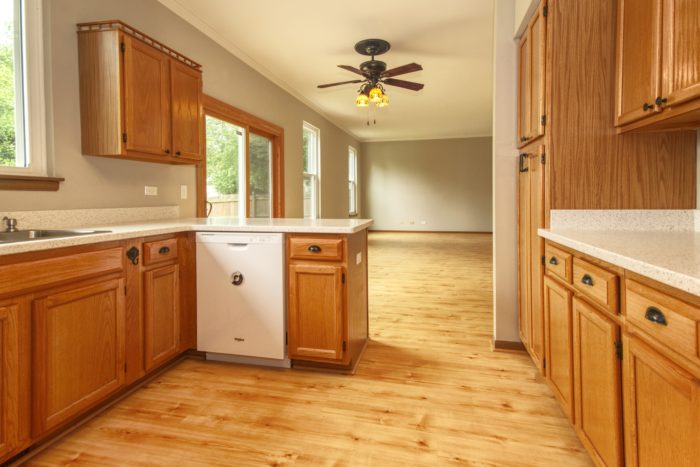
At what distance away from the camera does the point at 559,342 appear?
1.79 meters

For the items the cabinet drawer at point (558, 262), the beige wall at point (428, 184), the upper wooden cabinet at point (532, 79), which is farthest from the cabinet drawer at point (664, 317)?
the beige wall at point (428, 184)

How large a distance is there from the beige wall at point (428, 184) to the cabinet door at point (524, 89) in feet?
28.9

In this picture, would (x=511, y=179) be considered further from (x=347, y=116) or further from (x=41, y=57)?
(x=347, y=116)

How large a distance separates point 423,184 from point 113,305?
33.8 feet

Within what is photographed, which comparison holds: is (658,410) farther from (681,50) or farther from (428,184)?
(428,184)

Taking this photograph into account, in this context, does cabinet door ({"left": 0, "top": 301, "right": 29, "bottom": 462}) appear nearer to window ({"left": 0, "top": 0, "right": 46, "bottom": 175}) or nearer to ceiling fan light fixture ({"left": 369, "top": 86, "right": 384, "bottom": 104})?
window ({"left": 0, "top": 0, "right": 46, "bottom": 175})

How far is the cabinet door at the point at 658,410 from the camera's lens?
91cm

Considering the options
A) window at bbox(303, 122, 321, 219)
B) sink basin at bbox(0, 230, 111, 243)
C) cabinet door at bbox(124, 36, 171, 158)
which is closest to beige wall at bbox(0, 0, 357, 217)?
sink basin at bbox(0, 230, 111, 243)

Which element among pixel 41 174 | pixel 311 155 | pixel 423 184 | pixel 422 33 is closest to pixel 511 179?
pixel 422 33

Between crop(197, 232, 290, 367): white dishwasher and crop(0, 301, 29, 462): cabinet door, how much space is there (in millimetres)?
1053

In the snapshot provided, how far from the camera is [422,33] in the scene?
4.17 metres

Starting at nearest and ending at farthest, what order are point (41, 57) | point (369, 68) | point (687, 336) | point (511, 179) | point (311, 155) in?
point (687, 336) → point (41, 57) → point (511, 179) → point (369, 68) → point (311, 155)

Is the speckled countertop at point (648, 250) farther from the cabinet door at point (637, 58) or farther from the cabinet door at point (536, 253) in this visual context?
the cabinet door at point (637, 58)

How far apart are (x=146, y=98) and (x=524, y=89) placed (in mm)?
2352
